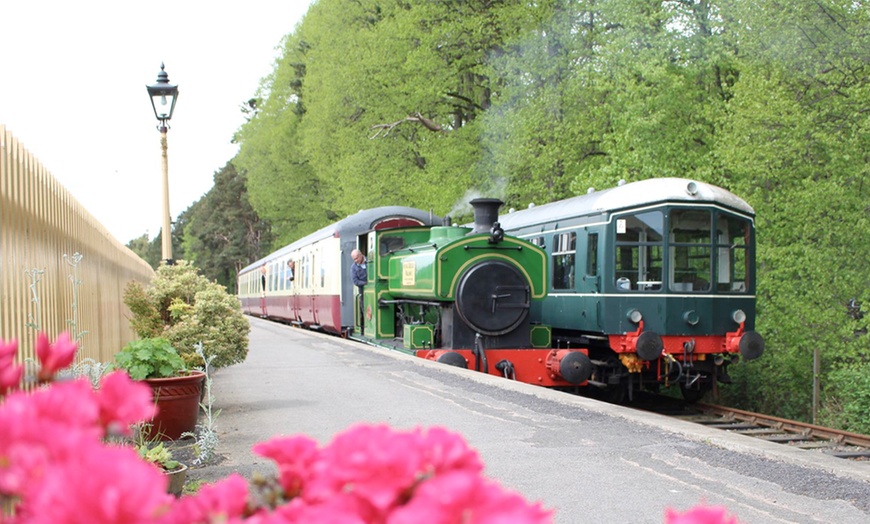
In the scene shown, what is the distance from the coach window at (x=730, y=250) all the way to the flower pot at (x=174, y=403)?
8923 millimetres

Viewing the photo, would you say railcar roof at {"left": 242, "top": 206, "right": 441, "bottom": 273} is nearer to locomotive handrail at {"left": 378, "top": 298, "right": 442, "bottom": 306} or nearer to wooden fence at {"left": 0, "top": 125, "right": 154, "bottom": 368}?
locomotive handrail at {"left": 378, "top": 298, "right": 442, "bottom": 306}

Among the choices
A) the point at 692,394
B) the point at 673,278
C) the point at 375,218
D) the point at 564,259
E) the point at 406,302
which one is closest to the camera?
the point at 673,278

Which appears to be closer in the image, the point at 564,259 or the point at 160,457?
the point at 160,457

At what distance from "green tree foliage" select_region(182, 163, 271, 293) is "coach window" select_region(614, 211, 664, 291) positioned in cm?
6473

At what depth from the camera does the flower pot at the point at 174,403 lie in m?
6.94

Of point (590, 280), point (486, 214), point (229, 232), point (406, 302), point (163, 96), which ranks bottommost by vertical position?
point (406, 302)

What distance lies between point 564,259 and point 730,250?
Result: 2783mm

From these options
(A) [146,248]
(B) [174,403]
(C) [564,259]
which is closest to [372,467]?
(B) [174,403]

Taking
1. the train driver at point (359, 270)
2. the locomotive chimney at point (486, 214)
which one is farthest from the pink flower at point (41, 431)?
the train driver at point (359, 270)

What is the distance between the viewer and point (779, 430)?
1216 centimetres

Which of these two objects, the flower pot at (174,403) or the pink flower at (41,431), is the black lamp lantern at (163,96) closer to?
the flower pot at (174,403)

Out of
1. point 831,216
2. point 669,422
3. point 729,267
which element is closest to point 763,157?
point 831,216

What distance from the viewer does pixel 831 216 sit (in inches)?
603

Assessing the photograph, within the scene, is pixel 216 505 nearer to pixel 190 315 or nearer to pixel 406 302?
pixel 190 315
